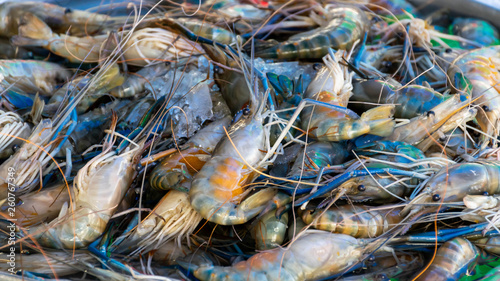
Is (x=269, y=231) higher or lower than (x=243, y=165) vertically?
lower

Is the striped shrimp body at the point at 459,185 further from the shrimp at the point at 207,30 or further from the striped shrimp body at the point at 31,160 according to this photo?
the striped shrimp body at the point at 31,160

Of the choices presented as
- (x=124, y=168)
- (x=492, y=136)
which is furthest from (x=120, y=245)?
(x=492, y=136)

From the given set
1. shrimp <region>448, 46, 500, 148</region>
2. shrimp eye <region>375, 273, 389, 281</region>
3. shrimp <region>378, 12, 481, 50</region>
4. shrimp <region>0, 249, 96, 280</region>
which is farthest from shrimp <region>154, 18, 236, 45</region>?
shrimp eye <region>375, 273, 389, 281</region>

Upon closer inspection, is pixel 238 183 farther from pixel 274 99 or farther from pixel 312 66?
pixel 312 66

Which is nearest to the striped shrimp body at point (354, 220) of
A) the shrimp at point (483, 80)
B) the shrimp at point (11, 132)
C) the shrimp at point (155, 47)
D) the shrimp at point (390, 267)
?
the shrimp at point (390, 267)

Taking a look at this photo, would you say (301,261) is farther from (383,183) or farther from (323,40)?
(323,40)

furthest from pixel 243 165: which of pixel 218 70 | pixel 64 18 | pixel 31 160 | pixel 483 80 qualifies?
pixel 64 18

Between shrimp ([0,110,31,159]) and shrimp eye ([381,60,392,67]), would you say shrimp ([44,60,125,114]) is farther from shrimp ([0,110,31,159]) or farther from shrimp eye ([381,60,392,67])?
shrimp eye ([381,60,392,67])

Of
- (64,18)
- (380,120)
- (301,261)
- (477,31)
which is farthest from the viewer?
(477,31)
